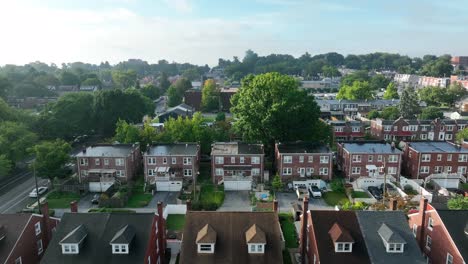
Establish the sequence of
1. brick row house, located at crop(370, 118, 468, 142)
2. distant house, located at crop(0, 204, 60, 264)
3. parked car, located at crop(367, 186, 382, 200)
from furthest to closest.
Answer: brick row house, located at crop(370, 118, 468, 142), parked car, located at crop(367, 186, 382, 200), distant house, located at crop(0, 204, 60, 264)

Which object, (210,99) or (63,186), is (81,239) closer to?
(63,186)

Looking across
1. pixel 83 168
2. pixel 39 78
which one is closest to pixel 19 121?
pixel 83 168

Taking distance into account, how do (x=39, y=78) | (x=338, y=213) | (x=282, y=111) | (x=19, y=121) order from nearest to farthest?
1. (x=338, y=213)
2. (x=282, y=111)
3. (x=19, y=121)
4. (x=39, y=78)

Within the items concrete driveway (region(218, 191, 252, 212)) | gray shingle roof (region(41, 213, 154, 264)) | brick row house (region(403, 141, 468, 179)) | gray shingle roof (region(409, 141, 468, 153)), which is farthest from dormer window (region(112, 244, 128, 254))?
gray shingle roof (region(409, 141, 468, 153))

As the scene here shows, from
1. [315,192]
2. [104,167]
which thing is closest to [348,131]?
[315,192]

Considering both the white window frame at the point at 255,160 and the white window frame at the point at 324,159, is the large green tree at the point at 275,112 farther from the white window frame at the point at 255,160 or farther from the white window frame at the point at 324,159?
the white window frame at the point at 324,159

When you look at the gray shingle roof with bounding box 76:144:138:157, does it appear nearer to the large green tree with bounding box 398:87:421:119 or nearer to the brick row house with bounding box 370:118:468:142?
the brick row house with bounding box 370:118:468:142
